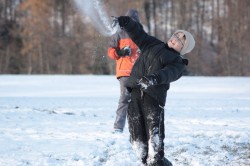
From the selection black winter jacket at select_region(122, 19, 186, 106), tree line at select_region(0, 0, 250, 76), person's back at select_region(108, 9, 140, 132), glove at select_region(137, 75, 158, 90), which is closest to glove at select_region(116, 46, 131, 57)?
person's back at select_region(108, 9, 140, 132)

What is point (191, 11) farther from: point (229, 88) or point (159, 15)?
point (229, 88)

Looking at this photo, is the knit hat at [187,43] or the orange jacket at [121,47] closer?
the knit hat at [187,43]

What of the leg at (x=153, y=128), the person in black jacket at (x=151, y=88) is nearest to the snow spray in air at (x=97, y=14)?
the person in black jacket at (x=151, y=88)

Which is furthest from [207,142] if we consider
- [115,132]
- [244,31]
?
[244,31]

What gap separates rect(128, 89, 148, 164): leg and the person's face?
61 cm

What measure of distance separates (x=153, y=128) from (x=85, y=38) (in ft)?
90.7

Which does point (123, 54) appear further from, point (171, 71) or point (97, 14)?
point (171, 71)

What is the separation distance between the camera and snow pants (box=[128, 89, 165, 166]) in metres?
4.66

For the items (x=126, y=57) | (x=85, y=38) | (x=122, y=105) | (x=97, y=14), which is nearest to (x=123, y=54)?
(x=126, y=57)

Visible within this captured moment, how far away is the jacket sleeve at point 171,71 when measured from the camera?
14.3 ft

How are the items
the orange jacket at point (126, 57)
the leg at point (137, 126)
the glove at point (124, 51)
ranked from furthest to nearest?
the orange jacket at point (126, 57) → the glove at point (124, 51) → the leg at point (137, 126)

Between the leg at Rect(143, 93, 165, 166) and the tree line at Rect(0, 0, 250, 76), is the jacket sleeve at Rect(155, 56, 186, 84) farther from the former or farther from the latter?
the tree line at Rect(0, 0, 250, 76)

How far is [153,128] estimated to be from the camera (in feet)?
15.3

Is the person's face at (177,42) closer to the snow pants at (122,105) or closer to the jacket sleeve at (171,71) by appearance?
the jacket sleeve at (171,71)
